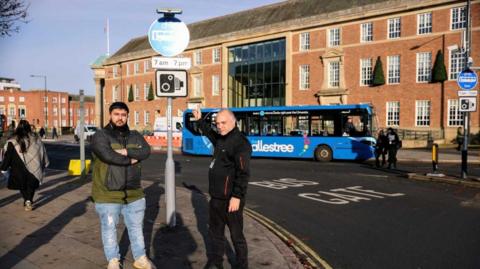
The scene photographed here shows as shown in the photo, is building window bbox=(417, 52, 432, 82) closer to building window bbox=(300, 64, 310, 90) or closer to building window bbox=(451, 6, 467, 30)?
building window bbox=(451, 6, 467, 30)

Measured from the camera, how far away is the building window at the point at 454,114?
32.0m

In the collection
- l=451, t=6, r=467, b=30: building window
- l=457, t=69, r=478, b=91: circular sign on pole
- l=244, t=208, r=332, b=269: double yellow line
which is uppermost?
l=451, t=6, r=467, b=30: building window

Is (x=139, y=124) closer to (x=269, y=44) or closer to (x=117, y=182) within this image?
(x=269, y=44)

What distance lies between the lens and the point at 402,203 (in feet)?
31.3

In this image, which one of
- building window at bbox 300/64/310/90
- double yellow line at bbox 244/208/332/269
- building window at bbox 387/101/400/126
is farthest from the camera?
building window at bbox 300/64/310/90

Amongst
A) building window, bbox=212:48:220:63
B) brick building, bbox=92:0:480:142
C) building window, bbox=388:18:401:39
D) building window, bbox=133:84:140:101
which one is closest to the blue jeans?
brick building, bbox=92:0:480:142

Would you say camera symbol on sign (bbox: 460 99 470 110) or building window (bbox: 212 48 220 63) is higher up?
building window (bbox: 212 48 220 63)

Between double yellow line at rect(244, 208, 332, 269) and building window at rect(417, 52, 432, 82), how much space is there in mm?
29980

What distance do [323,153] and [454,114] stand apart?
16.7 metres

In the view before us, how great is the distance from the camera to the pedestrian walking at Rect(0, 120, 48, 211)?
8.05 meters

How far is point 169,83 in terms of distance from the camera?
22.3 ft

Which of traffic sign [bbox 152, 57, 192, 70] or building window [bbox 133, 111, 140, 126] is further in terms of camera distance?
building window [bbox 133, 111, 140, 126]

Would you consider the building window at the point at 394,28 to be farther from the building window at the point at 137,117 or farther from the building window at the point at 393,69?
the building window at the point at 137,117

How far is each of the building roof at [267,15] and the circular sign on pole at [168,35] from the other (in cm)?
3356
